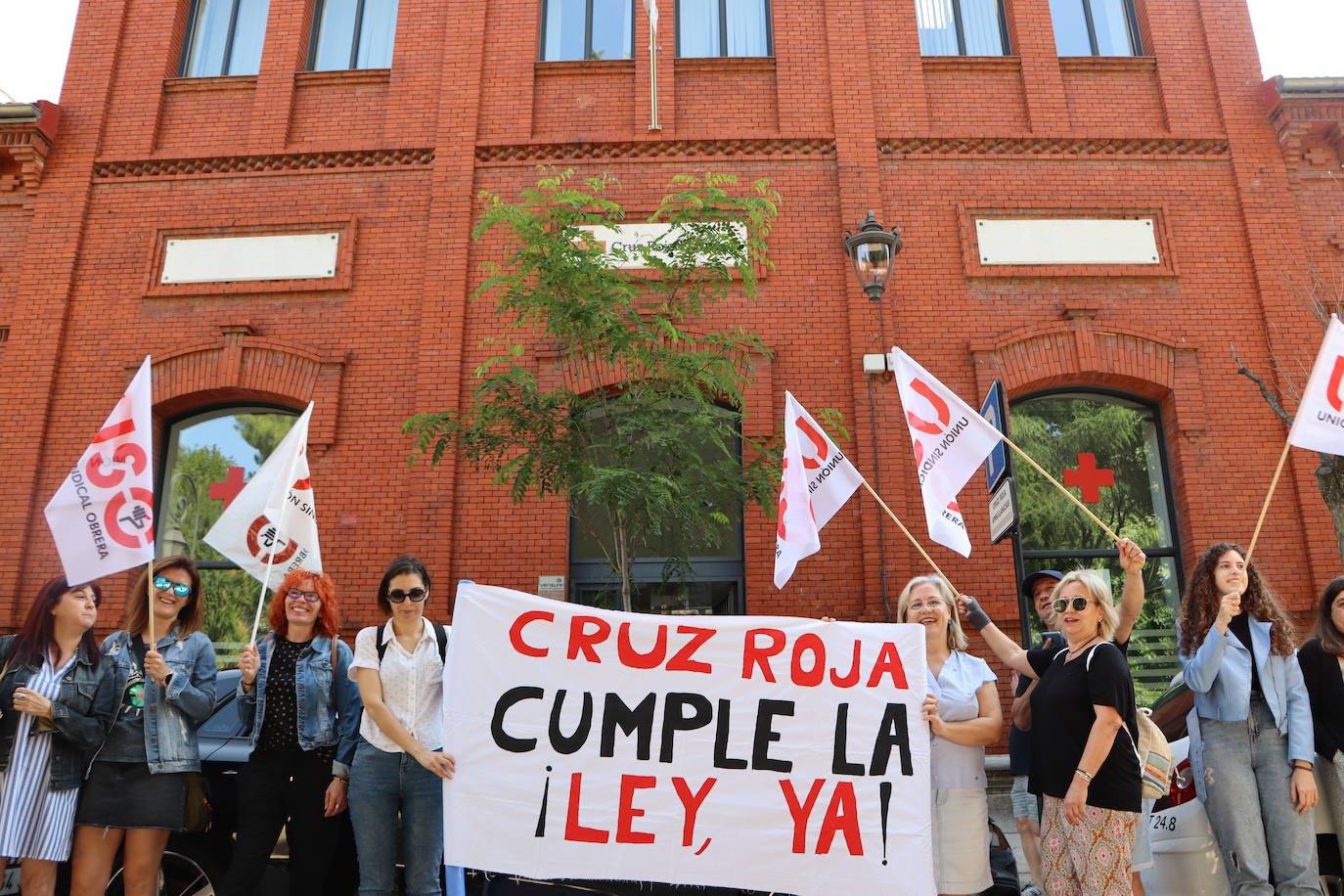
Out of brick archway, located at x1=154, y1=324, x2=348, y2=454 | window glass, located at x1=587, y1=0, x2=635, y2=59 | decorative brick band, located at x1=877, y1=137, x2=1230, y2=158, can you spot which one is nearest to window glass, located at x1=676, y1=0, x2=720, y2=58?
window glass, located at x1=587, y1=0, x2=635, y2=59

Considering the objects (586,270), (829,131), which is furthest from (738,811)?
(829,131)

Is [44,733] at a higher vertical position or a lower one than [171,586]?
lower

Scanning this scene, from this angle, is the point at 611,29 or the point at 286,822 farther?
the point at 611,29

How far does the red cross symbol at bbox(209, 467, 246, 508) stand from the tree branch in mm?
9784

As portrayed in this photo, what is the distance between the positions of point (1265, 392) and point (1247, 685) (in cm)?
484

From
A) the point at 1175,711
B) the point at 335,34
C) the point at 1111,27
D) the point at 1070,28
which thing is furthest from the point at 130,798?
the point at 1111,27

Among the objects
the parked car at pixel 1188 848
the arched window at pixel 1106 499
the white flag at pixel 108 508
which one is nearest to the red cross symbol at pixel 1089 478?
the arched window at pixel 1106 499

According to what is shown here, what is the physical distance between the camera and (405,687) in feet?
15.3

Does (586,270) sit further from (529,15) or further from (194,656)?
(529,15)

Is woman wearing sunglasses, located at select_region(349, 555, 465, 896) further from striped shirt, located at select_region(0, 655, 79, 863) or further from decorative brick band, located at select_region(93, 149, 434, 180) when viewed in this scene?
decorative brick band, located at select_region(93, 149, 434, 180)

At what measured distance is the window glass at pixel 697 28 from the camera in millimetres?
11367

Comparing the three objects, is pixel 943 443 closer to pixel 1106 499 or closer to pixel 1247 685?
pixel 1247 685

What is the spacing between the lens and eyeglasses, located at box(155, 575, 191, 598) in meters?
4.93

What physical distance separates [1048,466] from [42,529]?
10.4 m
